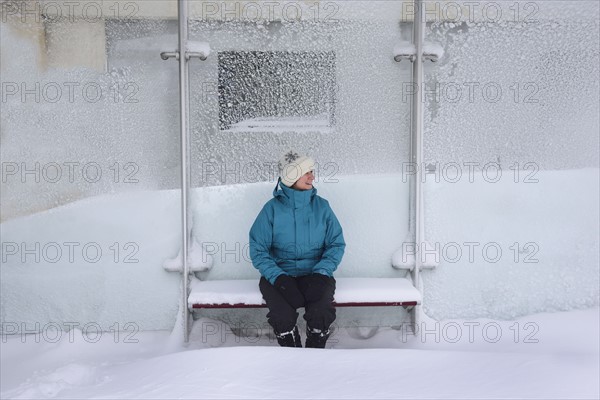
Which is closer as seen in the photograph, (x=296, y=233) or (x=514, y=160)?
(x=296, y=233)

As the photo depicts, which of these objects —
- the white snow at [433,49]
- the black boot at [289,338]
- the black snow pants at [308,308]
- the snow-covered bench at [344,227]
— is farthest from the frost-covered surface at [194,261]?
Answer: the white snow at [433,49]

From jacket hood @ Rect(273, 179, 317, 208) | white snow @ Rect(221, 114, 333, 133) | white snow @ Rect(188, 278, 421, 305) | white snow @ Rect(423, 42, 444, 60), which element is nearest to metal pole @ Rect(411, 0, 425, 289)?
white snow @ Rect(423, 42, 444, 60)

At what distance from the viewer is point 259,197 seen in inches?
160

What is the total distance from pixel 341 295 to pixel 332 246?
0.95 ft

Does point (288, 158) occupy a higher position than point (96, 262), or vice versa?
point (288, 158)

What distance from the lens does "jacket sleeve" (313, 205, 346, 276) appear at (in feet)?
12.0

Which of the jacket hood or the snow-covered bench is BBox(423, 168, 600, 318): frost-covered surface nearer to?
the snow-covered bench

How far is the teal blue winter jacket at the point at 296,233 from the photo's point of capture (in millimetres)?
3686

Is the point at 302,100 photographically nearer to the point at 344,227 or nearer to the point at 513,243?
the point at 344,227

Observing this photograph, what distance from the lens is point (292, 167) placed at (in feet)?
11.8

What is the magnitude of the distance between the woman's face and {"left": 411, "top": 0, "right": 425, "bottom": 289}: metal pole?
0.72m

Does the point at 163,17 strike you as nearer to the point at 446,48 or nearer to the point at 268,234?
the point at 268,234

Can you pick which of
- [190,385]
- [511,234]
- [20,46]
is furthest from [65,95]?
[511,234]

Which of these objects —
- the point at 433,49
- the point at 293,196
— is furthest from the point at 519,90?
the point at 293,196
